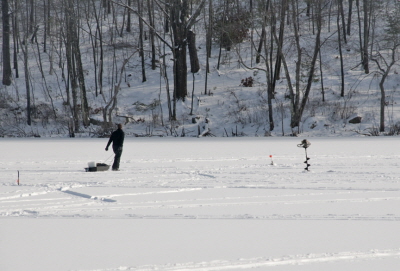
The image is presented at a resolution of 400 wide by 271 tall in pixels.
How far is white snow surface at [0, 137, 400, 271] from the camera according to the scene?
6328 mm

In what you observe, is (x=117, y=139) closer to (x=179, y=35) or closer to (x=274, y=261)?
(x=274, y=261)

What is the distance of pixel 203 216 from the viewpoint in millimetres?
8734

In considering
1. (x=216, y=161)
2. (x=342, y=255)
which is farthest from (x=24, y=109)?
(x=342, y=255)

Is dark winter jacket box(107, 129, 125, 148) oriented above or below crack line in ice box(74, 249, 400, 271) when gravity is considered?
above

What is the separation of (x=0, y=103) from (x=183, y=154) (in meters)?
20.9

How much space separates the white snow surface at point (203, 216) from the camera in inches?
249

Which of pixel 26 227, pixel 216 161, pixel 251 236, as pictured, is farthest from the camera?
pixel 216 161

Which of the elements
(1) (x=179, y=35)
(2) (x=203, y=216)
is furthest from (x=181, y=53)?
(2) (x=203, y=216)

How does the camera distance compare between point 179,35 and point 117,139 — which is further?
point 179,35

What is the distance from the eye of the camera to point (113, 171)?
48.5 ft

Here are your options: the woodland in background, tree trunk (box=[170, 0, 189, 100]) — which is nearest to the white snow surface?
the woodland in background

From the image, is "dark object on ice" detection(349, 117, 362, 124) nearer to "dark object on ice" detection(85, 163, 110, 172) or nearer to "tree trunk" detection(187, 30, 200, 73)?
"tree trunk" detection(187, 30, 200, 73)

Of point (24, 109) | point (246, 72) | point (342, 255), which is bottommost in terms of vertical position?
point (342, 255)

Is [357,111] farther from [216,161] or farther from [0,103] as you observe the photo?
[0,103]
